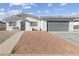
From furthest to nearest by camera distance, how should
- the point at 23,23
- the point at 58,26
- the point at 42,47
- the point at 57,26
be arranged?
the point at 58,26, the point at 57,26, the point at 23,23, the point at 42,47

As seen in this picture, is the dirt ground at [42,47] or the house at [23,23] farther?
the house at [23,23]

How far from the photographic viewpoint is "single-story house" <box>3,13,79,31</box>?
15.2 metres

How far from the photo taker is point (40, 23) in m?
18.2

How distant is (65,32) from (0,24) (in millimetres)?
7082

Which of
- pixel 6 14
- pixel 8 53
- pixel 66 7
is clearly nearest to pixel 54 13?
pixel 66 7

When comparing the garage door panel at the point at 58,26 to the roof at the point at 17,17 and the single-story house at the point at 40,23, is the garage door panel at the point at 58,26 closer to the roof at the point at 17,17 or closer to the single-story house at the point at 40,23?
the single-story house at the point at 40,23

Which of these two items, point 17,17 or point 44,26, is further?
point 44,26

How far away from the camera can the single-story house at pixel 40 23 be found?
50.0 ft

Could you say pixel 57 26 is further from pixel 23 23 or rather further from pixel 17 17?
pixel 17 17

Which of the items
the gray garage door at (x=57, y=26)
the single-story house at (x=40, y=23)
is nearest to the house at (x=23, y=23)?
the single-story house at (x=40, y=23)

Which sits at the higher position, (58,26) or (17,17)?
(17,17)

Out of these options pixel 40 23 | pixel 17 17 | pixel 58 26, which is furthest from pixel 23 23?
pixel 58 26

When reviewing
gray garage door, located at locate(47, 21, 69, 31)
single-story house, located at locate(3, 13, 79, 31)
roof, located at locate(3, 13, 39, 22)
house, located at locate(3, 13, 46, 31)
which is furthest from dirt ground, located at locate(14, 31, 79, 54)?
roof, located at locate(3, 13, 39, 22)

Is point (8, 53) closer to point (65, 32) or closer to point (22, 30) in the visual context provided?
point (22, 30)
